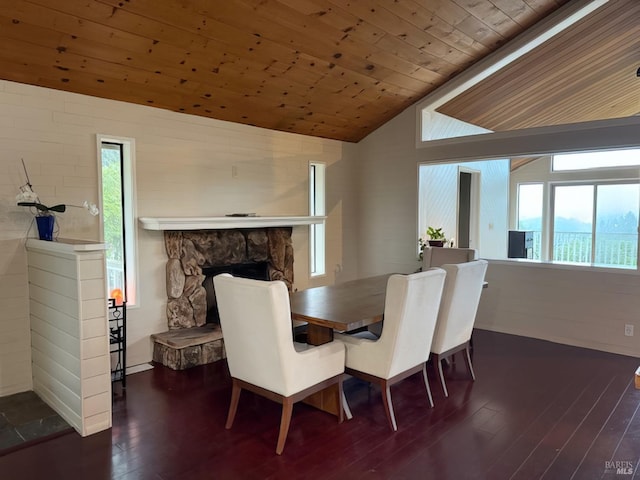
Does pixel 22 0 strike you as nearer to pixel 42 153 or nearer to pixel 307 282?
pixel 42 153

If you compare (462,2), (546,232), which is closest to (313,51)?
(462,2)

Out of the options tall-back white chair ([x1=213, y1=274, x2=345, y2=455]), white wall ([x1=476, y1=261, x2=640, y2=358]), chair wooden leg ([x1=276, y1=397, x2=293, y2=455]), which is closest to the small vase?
tall-back white chair ([x1=213, y1=274, x2=345, y2=455])

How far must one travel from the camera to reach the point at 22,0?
2.66 m

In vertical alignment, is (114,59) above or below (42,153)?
above

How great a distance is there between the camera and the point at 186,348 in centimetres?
401

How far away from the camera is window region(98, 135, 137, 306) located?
3.96 meters

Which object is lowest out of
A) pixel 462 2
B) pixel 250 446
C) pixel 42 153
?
pixel 250 446

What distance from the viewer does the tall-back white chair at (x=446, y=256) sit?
4.58 metres

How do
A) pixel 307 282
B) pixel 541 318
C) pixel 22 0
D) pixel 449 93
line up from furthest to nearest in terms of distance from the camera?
1. pixel 307 282
2. pixel 449 93
3. pixel 541 318
4. pixel 22 0

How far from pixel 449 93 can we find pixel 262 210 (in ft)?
8.78

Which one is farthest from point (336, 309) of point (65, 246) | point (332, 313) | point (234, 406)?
point (65, 246)

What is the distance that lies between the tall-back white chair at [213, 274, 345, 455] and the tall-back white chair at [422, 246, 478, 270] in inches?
85.9

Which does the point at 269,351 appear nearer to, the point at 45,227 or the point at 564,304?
the point at 45,227

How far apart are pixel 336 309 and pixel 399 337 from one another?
1.67 feet
